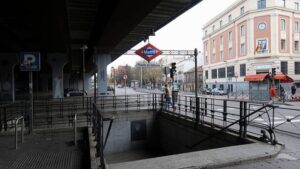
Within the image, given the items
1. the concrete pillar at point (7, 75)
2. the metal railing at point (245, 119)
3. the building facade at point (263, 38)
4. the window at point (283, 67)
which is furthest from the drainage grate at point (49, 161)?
the window at point (283, 67)

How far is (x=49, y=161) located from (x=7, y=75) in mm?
22813

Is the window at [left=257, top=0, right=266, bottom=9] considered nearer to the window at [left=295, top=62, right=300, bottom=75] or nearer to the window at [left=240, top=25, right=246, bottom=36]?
the window at [left=240, top=25, right=246, bottom=36]

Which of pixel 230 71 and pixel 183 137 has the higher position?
pixel 230 71

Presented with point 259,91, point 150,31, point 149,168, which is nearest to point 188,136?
point 149,168

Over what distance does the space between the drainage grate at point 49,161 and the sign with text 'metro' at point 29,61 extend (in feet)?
11.3

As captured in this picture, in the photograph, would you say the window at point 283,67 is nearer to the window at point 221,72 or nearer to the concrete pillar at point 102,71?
the window at point 221,72

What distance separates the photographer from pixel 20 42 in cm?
1988

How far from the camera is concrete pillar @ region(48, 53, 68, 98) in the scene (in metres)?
24.6

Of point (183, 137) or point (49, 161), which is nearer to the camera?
point (49, 161)

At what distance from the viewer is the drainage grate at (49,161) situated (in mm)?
5583

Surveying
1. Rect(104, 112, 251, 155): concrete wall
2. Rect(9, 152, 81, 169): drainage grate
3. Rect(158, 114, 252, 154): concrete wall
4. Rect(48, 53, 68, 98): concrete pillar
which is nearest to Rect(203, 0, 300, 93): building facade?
Rect(48, 53, 68, 98): concrete pillar

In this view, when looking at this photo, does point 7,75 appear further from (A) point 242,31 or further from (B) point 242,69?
(A) point 242,31

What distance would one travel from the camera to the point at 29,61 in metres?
8.76

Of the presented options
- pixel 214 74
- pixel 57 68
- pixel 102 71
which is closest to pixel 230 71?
pixel 214 74
